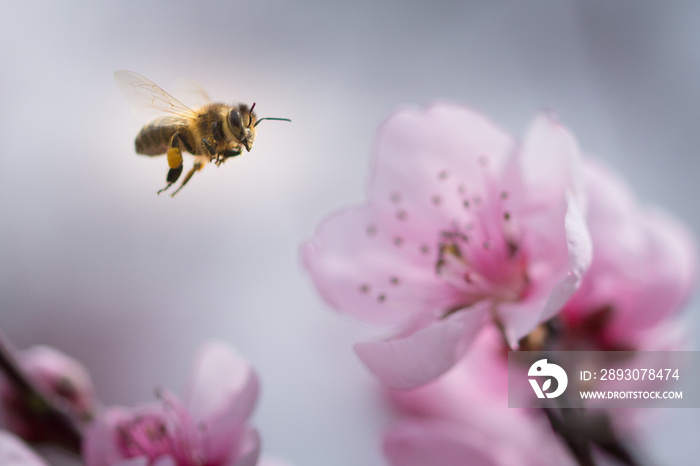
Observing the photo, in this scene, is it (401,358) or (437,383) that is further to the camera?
(437,383)

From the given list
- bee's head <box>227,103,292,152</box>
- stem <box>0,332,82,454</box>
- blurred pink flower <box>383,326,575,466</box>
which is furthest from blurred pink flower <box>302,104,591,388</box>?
stem <box>0,332,82,454</box>

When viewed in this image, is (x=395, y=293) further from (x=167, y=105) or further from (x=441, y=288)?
(x=167, y=105)

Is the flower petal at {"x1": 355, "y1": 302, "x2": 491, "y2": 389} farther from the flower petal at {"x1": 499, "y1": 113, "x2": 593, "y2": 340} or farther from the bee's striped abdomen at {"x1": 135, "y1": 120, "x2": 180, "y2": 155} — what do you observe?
the bee's striped abdomen at {"x1": 135, "y1": 120, "x2": 180, "y2": 155}

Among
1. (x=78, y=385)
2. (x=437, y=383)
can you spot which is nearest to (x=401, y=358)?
(x=437, y=383)

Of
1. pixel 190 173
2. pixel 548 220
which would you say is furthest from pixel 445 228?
pixel 190 173

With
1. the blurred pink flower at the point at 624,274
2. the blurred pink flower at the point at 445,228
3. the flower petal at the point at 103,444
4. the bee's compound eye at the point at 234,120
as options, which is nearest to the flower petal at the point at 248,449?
the flower petal at the point at 103,444

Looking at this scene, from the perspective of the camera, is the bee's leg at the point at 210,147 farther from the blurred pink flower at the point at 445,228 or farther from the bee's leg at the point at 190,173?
the blurred pink flower at the point at 445,228

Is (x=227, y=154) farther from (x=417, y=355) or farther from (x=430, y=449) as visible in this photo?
(x=430, y=449)
